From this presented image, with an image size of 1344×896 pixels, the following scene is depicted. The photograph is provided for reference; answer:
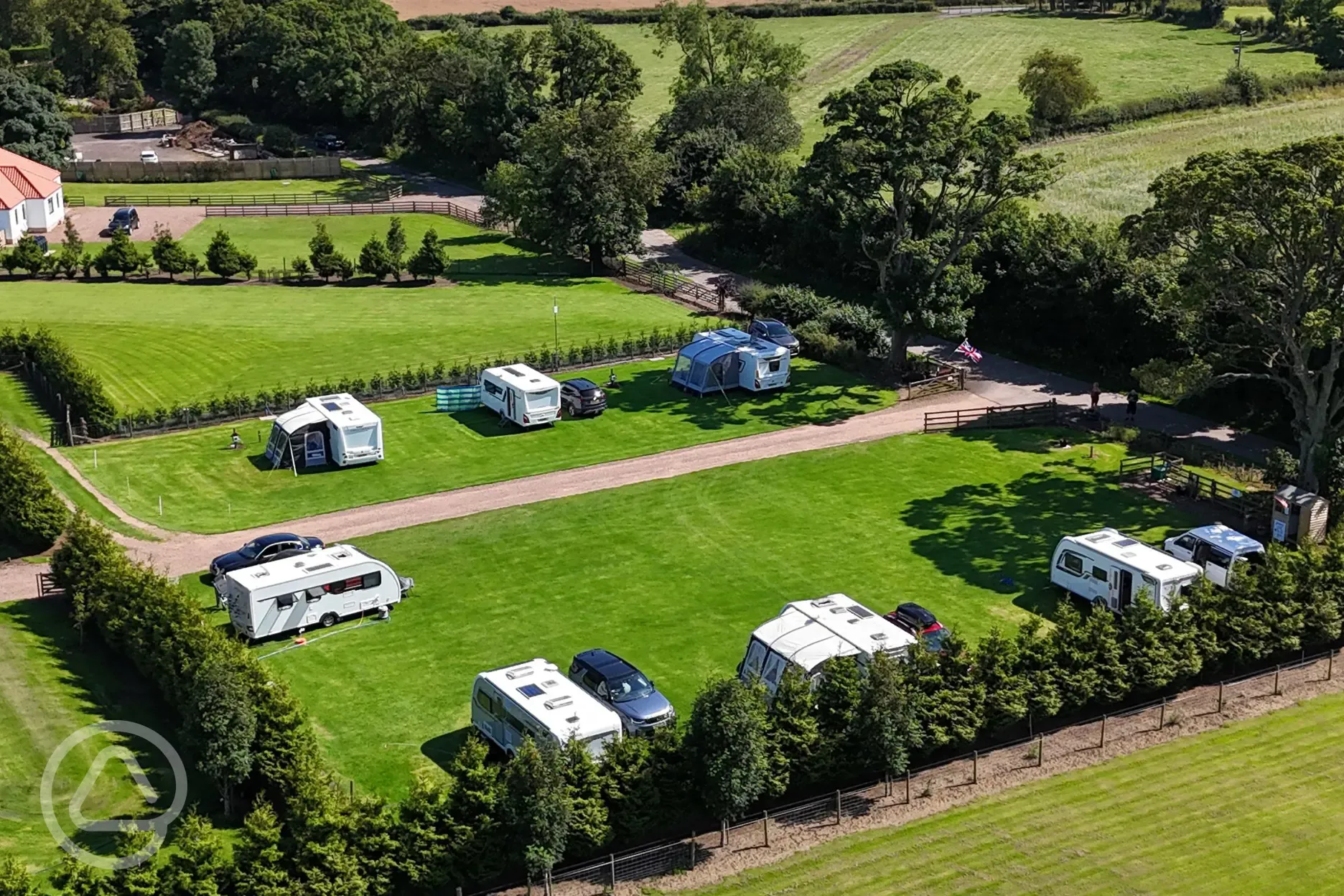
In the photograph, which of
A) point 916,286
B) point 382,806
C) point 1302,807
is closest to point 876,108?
point 916,286

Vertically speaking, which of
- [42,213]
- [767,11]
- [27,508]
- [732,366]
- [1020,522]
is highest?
[767,11]

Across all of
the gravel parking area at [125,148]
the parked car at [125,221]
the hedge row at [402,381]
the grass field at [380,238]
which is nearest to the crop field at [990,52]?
the grass field at [380,238]

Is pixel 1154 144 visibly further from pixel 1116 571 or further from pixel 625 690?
pixel 625 690

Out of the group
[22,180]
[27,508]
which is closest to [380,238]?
[22,180]

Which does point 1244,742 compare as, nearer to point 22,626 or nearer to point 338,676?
point 338,676

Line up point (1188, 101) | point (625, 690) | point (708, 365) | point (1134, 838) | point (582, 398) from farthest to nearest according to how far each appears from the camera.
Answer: point (1188, 101) → point (708, 365) → point (582, 398) → point (625, 690) → point (1134, 838)

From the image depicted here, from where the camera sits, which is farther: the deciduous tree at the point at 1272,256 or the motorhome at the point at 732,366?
the motorhome at the point at 732,366

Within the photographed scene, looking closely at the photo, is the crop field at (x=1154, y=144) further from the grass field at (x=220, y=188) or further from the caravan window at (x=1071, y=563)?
the grass field at (x=220, y=188)
